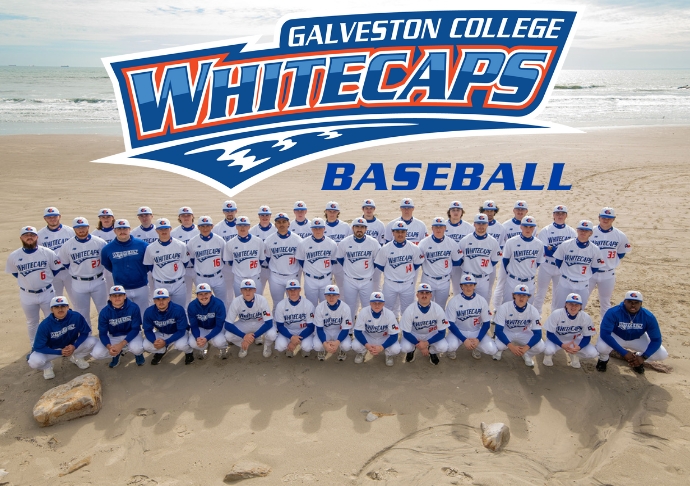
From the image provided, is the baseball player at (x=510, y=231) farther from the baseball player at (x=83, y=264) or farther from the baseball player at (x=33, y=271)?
the baseball player at (x=33, y=271)

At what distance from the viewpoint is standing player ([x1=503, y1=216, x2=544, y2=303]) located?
8.97 m

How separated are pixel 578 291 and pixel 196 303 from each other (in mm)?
7089

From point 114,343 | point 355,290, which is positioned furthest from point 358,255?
point 114,343

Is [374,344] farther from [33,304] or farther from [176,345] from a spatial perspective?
[33,304]

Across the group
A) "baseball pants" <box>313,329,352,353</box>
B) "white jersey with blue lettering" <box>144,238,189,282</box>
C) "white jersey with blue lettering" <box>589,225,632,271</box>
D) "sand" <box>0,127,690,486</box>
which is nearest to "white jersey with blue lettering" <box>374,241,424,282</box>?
"baseball pants" <box>313,329,352,353</box>

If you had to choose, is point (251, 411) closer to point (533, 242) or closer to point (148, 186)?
point (533, 242)

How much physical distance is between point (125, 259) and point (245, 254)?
2.14m

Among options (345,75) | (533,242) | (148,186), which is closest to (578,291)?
(533,242)

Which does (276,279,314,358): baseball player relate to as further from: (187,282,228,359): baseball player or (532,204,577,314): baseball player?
(532,204,577,314): baseball player

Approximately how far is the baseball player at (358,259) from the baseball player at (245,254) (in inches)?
61.9

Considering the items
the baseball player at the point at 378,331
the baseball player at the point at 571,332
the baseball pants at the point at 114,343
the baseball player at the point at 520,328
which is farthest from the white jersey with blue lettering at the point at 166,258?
the baseball player at the point at 571,332

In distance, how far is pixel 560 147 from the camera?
26.7 metres

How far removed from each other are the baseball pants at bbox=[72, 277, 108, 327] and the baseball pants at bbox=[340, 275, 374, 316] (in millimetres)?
4612

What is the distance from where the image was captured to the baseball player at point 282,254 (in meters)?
9.09
